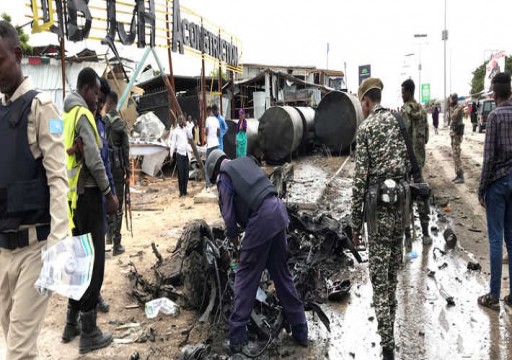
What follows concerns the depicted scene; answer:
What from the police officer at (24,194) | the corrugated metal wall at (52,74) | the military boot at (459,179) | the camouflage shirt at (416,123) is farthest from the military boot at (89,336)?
the corrugated metal wall at (52,74)

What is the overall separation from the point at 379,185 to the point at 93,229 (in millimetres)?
2442

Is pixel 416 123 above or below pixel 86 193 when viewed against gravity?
above

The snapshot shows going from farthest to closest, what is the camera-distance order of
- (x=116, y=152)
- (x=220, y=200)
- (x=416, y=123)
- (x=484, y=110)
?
(x=484, y=110) → (x=416, y=123) → (x=116, y=152) → (x=220, y=200)

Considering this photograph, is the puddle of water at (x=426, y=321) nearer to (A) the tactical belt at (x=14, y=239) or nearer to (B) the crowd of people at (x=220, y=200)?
(B) the crowd of people at (x=220, y=200)

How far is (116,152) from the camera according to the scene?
587 centimetres

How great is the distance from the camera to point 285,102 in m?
24.0

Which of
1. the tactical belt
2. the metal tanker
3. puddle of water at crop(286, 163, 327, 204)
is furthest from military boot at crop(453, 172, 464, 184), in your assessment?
the tactical belt

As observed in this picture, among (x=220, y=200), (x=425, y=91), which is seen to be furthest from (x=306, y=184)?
(x=425, y=91)

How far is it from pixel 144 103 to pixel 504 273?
16220mm

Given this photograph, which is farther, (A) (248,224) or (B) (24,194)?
(A) (248,224)

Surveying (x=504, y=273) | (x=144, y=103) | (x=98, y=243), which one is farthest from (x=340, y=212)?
(x=144, y=103)

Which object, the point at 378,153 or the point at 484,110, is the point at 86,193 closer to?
→ the point at 378,153

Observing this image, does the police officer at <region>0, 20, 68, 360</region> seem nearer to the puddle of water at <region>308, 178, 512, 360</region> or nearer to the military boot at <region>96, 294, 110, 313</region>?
the military boot at <region>96, 294, 110, 313</region>

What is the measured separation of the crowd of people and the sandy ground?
21cm
